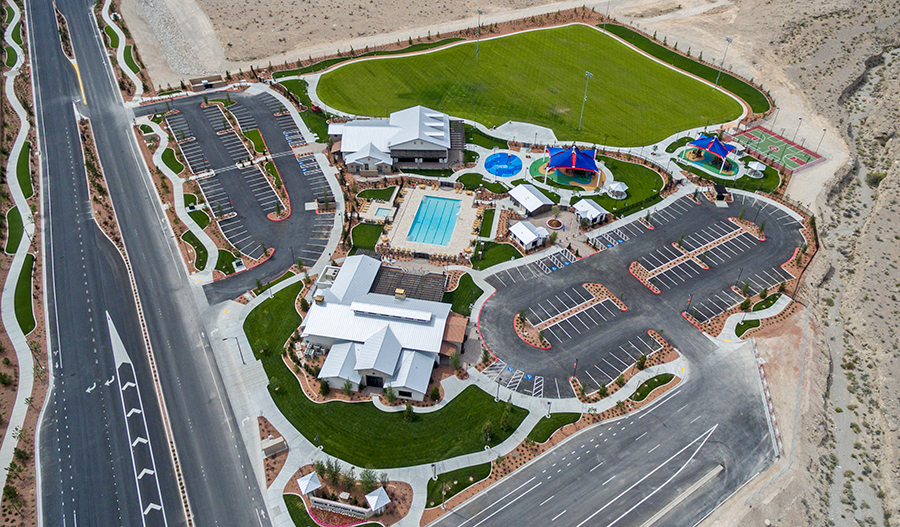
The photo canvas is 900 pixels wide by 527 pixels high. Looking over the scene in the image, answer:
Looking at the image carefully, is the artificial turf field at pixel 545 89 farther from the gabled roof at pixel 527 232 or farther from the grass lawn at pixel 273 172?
the gabled roof at pixel 527 232

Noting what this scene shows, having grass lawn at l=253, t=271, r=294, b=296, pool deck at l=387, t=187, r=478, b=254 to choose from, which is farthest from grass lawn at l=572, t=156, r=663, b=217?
grass lawn at l=253, t=271, r=294, b=296

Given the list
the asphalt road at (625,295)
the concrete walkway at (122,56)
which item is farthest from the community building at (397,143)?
the concrete walkway at (122,56)

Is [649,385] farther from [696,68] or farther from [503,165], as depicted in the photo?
[696,68]

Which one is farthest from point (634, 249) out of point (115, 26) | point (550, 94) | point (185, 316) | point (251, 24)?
point (115, 26)

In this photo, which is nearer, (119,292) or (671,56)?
(119,292)

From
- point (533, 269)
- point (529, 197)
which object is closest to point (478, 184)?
point (529, 197)

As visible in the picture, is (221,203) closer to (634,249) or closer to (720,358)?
(634,249)
